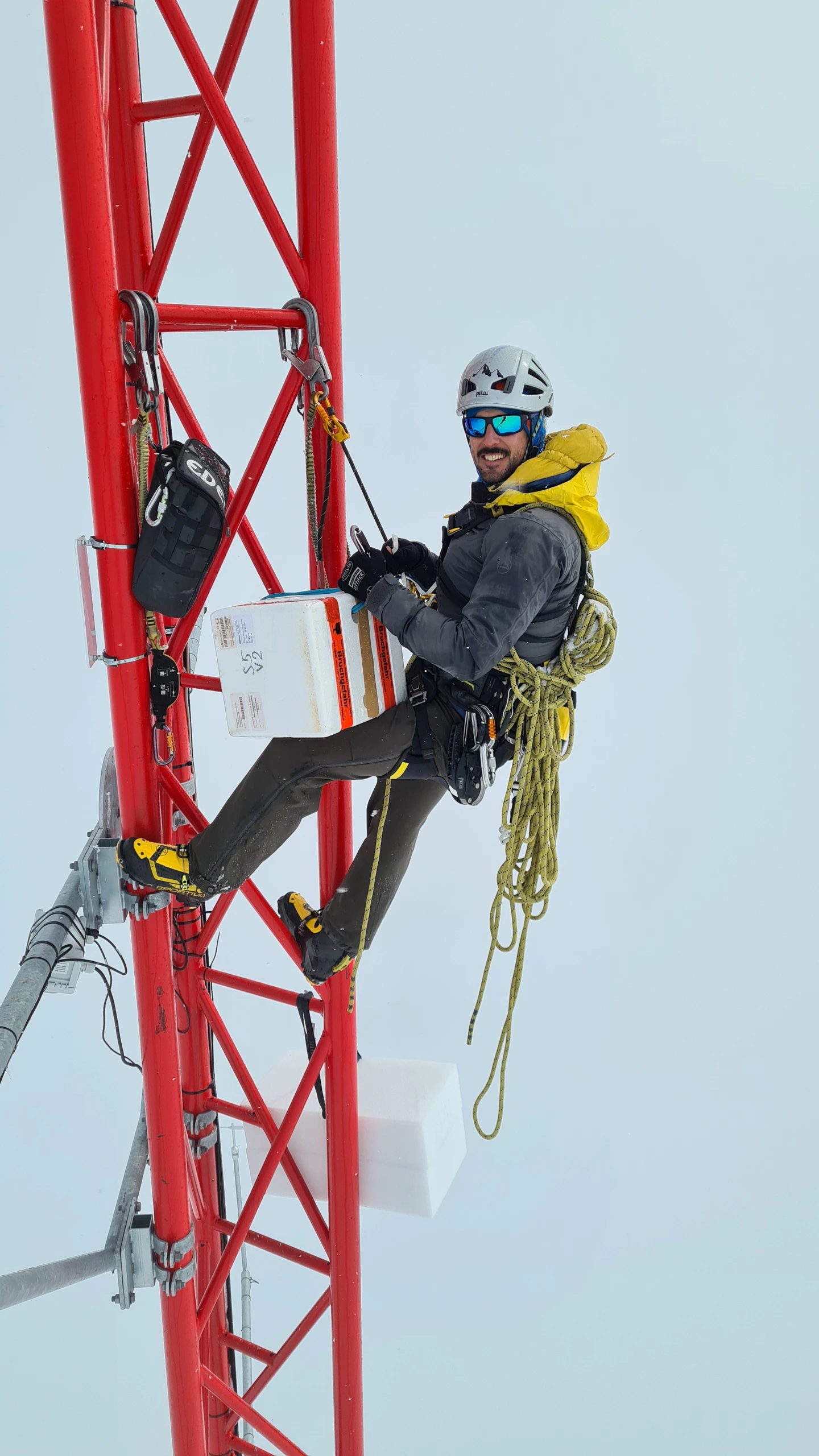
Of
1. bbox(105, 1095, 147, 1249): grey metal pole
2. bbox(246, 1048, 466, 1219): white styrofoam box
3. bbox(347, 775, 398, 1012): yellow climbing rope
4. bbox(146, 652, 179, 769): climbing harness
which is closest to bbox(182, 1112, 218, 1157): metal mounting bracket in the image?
bbox(246, 1048, 466, 1219): white styrofoam box

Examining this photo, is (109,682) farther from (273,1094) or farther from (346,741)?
(273,1094)

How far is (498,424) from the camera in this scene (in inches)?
135

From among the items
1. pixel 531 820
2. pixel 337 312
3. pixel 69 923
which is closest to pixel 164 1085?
pixel 69 923

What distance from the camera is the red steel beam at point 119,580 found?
2533 millimetres

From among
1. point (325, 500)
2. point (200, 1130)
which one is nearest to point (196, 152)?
point (325, 500)

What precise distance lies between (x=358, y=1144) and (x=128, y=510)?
117 inches

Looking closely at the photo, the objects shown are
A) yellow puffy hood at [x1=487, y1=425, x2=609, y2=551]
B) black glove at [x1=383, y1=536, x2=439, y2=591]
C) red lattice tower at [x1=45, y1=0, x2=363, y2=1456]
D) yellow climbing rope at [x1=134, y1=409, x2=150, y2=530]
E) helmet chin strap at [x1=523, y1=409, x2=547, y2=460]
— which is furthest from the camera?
black glove at [x1=383, y1=536, x2=439, y2=591]

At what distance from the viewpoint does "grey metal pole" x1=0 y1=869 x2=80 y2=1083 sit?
100 inches

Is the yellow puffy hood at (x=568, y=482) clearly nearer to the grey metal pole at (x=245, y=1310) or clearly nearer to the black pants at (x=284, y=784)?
the black pants at (x=284, y=784)

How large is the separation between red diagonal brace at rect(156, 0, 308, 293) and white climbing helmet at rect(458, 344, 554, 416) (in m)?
0.64

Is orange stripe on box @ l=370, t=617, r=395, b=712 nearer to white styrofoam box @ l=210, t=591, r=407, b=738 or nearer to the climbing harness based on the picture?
white styrofoam box @ l=210, t=591, r=407, b=738

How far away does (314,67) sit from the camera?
10.2 feet

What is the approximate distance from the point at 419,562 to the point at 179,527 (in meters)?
1.12

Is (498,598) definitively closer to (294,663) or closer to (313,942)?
(294,663)
